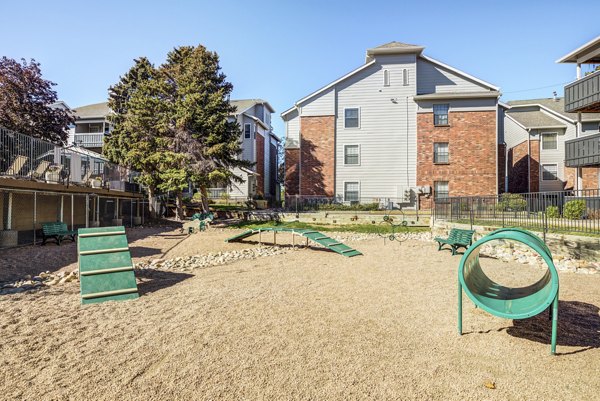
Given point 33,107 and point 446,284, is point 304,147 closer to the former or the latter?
point 33,107

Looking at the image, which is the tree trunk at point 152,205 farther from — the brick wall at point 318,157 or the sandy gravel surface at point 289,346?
the sandy gravel surface at point 289,346

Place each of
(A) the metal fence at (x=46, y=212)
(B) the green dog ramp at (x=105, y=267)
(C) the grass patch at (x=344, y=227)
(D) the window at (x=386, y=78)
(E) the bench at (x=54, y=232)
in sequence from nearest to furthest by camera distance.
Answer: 1. (B) the green dog ramp at (x=105, y=267)
2. (A) the metal fence at (x=46, y=212)
3. (E) the bench at (x=54, y=232)
4. (C) the grass patch at (x=344, y=227)
5. (D) the window at (x=386, y=78)

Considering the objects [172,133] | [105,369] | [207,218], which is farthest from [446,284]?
[172,133]

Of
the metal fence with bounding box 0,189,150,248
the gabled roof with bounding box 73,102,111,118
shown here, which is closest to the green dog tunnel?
the metal fence with bounding box 0,189,150,248

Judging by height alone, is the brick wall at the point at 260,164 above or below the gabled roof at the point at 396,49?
below

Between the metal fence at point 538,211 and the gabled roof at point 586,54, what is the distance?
22.4 feet

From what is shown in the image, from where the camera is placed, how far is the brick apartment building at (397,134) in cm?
2561

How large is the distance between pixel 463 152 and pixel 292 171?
12.9m

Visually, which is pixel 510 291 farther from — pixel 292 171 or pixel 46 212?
pixel 292 171

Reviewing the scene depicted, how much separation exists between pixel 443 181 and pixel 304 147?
422 inches

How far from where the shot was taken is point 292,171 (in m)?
28.4

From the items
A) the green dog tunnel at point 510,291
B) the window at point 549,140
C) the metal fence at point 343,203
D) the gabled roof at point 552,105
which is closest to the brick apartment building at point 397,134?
the metal fence at point 343,203

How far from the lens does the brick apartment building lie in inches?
1008

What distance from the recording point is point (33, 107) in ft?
74.7
